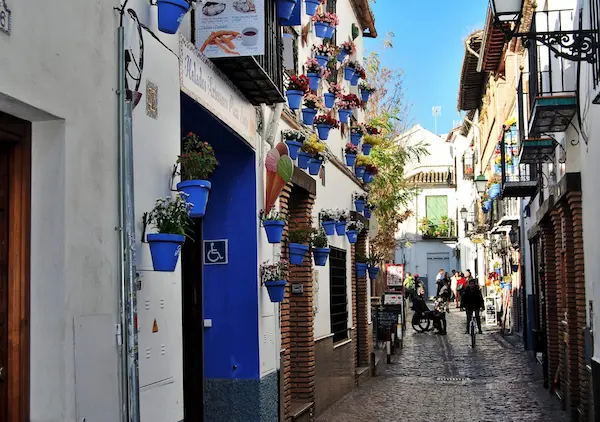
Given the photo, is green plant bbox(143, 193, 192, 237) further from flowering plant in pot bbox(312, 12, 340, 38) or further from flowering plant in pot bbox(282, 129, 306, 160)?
flowering plant in pot bbox(312, 12, 340, 38)

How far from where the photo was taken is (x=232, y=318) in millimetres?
10625

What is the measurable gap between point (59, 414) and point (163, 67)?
2998mm

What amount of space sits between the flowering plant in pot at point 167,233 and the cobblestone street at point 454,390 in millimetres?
7981

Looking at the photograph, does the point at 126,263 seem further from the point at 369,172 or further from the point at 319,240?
the point at 369,172

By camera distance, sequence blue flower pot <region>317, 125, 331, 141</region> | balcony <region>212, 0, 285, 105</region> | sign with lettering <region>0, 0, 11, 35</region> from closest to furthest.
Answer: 1. sign with lettering <region>0, 0, 11, 35</region>
2. balcony <region>212, 0, 285, 105</region>
3. blue flower pot <region>317, 125, 331, 141</region>

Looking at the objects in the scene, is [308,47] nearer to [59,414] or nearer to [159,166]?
[159,166]

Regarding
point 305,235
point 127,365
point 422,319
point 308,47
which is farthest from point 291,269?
point 422,319

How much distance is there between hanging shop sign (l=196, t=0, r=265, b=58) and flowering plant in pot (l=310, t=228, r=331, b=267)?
5.29 meters

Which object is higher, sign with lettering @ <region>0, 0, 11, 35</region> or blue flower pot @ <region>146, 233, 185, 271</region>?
sign with lettering @ <region>0, 0, 11, 35</region>

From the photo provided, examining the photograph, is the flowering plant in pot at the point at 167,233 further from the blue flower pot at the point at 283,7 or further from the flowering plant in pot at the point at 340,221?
the flowering plant in pot at the point at 340,221

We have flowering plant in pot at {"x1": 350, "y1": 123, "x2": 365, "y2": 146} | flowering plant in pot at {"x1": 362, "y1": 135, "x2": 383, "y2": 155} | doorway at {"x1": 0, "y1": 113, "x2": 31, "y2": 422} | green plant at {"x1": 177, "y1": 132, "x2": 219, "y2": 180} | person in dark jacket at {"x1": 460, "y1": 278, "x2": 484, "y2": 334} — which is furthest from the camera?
person in dark jacket at {"x1": 460, "y1": 278, "x2": 484, "y2": 334}

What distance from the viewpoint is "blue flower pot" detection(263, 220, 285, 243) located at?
10.6 metres

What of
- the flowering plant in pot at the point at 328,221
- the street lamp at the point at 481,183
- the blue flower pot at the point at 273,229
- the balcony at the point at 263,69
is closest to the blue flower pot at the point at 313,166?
the flowering plant in pot at the point at 328,221

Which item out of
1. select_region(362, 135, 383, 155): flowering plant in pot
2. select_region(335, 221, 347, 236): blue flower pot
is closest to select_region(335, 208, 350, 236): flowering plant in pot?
select_region(335, 221, 347, 236): blue flower pot
